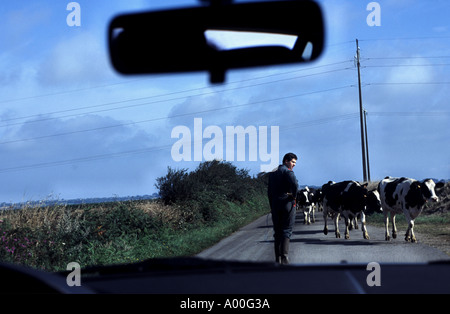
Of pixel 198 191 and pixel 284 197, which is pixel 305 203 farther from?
pixel 284 197

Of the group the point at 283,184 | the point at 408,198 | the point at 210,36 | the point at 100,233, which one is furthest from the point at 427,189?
the point at 210,36

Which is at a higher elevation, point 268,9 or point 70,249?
point 268,9

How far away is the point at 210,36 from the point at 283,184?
6.80 m

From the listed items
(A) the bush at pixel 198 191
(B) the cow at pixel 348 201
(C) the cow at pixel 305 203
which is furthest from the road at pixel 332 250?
(A) the bush at pixel 198 191

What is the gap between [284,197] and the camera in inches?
412

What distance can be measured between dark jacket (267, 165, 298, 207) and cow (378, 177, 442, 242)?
6548mm

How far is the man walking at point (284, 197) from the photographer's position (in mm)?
Answer: 10375
